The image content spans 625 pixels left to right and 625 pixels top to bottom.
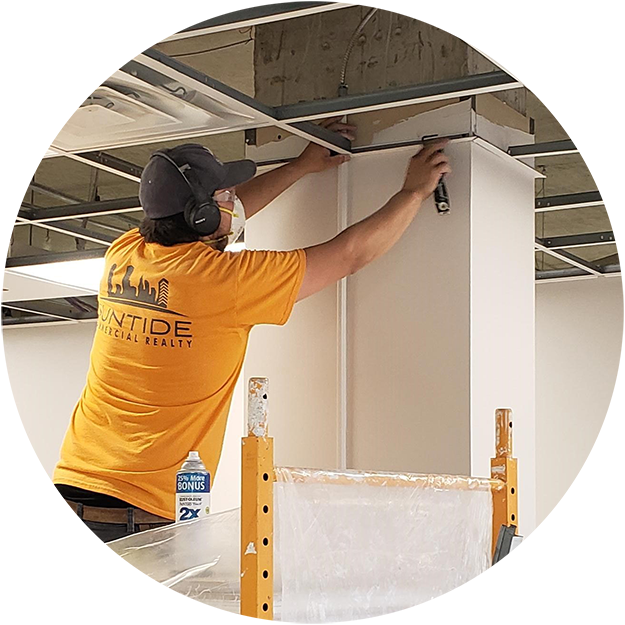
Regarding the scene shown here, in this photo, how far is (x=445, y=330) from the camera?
2.63m

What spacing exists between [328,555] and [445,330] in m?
1.15

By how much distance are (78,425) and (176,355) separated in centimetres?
33

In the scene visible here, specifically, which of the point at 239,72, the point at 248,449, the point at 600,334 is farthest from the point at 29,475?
the point at 600,334

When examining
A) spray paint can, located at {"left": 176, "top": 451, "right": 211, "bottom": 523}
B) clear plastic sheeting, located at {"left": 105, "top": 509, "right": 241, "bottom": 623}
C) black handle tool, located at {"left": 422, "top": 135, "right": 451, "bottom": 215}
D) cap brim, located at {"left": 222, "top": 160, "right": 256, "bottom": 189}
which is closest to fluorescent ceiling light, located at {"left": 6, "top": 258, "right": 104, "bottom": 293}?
cap brim, located at {"left": 222, "top": 160, "right": 256, "bottom": 189}

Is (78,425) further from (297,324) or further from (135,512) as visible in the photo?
(297,324)

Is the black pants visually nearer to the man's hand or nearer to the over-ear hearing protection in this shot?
the over-ear hearing protection

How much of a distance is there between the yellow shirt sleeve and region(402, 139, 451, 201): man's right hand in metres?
0.47

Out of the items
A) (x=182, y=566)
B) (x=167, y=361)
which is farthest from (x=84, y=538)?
(x=167, y=361)

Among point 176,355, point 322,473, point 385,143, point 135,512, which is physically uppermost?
point 385,143

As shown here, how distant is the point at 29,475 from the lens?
4.48 feet

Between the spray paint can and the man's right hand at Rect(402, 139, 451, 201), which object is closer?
the spray paint can

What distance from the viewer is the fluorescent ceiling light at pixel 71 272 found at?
4119 millimetres

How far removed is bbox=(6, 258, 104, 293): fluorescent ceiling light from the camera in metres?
4.12

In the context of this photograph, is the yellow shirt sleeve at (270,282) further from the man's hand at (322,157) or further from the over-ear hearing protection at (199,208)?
the man's hand at (322,157)
